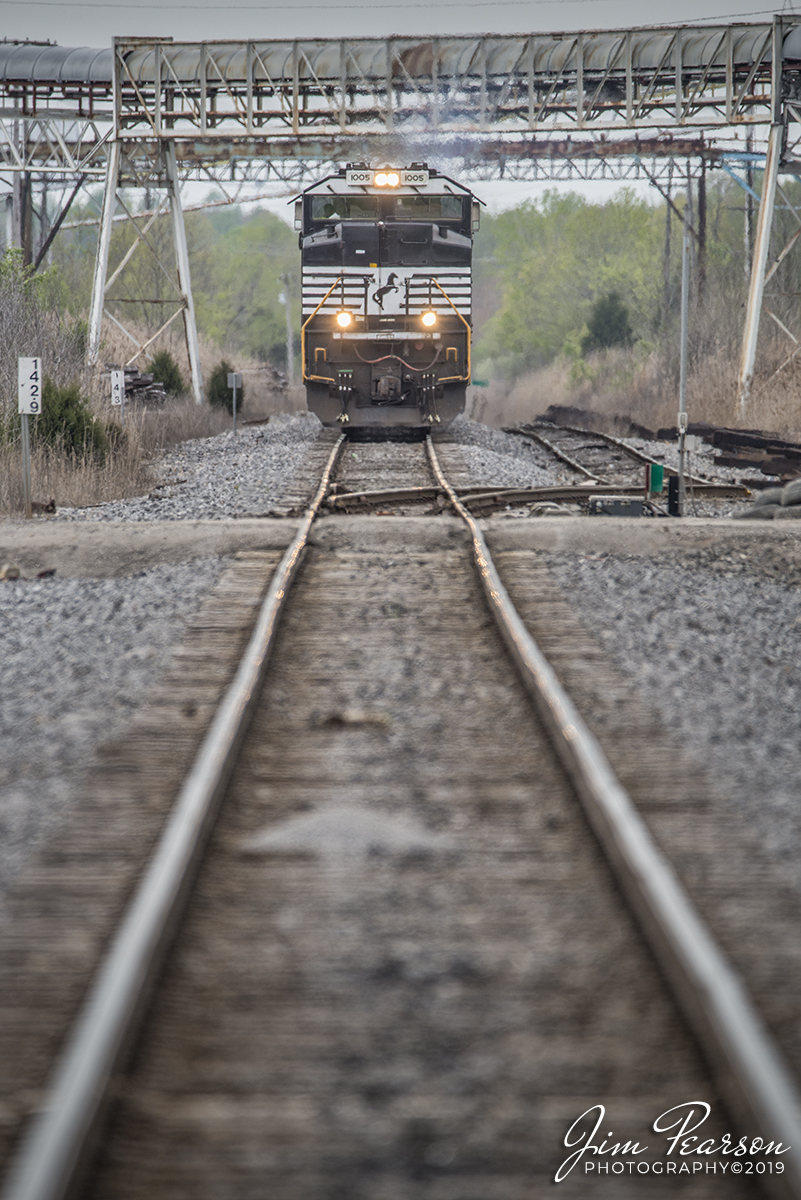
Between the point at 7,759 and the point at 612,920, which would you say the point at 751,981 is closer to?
the point at 612,920

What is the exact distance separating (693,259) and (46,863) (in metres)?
36.2

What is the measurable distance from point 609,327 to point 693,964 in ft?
148

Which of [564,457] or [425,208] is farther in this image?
[425,208]

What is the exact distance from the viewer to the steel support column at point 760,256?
61.4 feet

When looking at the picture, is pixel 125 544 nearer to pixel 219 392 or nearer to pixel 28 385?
pixel 28 385

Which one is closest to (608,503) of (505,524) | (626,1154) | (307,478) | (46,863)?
(505,524)

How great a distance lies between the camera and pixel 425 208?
53.2 ft

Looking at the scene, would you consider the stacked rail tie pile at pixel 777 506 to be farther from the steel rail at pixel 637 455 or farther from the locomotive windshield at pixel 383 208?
the locomotive windshield at pixel 383 208

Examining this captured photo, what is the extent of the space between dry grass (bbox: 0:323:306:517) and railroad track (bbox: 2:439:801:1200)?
783 centimetres

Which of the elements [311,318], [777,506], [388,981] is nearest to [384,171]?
[311,318]

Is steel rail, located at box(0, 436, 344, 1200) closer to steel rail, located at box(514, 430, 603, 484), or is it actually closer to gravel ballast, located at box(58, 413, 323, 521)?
gravel ballast, located at box(58, 413, 323, 521)

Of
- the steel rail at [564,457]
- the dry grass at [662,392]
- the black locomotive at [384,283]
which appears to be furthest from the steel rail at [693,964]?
the dry grass at [662,392]

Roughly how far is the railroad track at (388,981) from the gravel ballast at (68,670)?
492 millimetres
